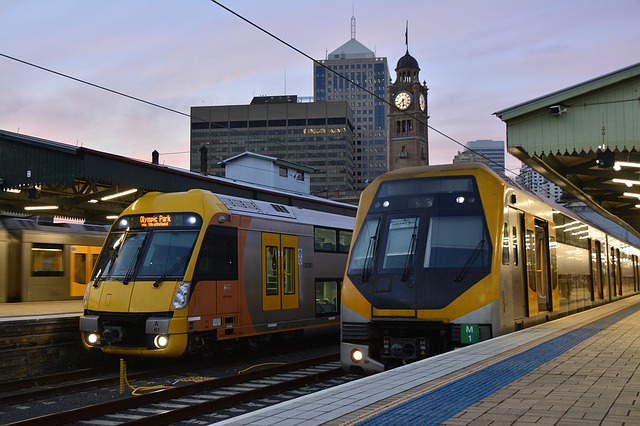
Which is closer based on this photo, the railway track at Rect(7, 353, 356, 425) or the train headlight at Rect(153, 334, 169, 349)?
the railway track at Rect(7, 353, 356, 425)

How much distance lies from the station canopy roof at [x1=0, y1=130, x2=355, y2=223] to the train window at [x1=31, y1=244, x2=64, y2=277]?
157 centimetres

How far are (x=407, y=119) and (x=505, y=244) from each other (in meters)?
133

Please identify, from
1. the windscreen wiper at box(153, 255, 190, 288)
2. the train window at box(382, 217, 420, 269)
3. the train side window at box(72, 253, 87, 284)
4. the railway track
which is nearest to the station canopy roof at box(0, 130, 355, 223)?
the train side window at box(72, 253, 87, 284)

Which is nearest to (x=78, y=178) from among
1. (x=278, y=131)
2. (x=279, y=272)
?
(x=279, y=272)

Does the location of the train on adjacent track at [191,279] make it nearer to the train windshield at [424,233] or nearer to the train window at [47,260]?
the train windshield at [424,233]

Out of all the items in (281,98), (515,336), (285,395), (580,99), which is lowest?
(285,395)

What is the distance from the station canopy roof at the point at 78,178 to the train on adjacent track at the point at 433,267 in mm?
8192

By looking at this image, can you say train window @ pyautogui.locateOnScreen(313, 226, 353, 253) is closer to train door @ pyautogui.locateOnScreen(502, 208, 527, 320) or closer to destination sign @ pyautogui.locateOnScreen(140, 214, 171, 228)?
destination sign @ pyautogui.locateOnScreen(140, 214, 171, 228)

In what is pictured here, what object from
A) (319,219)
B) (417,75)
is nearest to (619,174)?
(319,219)

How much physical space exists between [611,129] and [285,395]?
816 cm

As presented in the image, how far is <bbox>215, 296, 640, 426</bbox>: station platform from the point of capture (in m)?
5.07

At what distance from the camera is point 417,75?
463ft

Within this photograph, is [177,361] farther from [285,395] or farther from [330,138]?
[330,138]

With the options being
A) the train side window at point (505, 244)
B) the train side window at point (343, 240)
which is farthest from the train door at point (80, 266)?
the train side window at point (505, 244)
